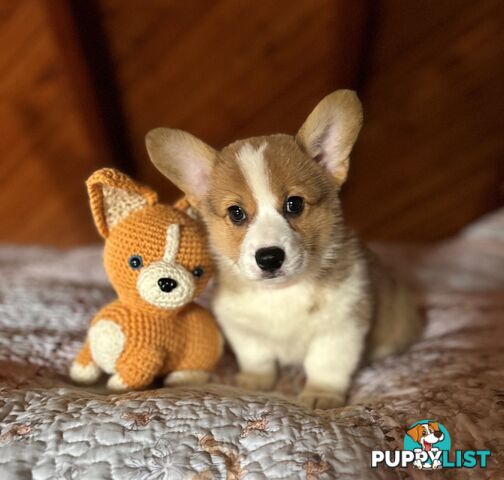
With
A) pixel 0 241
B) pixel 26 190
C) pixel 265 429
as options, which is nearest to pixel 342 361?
pixel 265 429

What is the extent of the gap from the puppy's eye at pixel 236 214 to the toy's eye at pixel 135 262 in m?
0.21

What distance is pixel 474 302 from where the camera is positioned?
179 centimetres

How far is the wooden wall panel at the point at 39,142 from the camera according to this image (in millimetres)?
1919

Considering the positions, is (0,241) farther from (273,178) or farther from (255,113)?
(273,178)

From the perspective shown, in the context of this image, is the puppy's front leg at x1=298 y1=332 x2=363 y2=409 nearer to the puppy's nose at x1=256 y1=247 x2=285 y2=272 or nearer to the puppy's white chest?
the puppy's white chest

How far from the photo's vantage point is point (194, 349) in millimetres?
1276

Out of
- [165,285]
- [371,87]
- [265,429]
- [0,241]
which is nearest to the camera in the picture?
[265,429]

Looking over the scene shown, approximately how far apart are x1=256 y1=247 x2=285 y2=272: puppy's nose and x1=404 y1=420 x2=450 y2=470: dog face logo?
0.39 m

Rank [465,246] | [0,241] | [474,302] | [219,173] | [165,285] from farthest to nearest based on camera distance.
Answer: [0,241] < [465,246] < [474,302] < [219,173] < [165,285]

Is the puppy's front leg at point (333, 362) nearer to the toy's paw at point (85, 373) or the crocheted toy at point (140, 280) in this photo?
the crocheted toy at point (140, 280)

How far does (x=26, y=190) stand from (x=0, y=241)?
1.23ft

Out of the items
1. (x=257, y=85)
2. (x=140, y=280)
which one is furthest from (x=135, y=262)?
(x=257, y=85)

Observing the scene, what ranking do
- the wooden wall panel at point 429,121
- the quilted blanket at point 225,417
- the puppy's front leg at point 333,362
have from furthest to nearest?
1. the wooden wall panel at point 429,121
2. the puppy's front leg at point 333,362
3. the quilted blanket at point 225,417

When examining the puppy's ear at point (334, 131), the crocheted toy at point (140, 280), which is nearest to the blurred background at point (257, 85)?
the puppy's ear at point (334, 131)
